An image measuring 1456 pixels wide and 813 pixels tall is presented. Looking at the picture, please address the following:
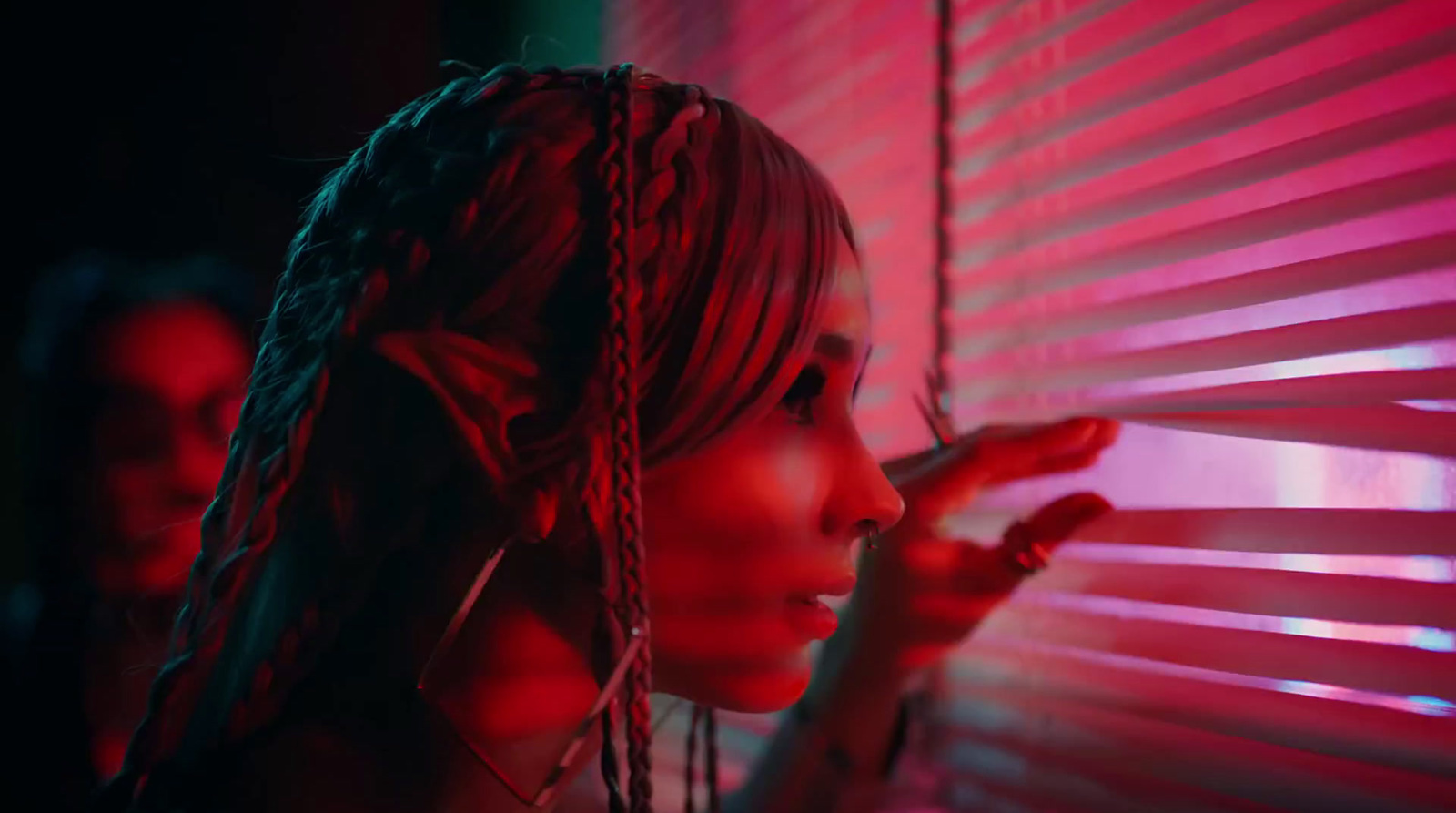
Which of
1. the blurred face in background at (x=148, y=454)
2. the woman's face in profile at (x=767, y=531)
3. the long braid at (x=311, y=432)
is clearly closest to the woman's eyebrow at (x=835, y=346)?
the woman's face in profile at (x=767, y=531)

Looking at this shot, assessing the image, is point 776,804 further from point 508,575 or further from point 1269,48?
point 1269,48

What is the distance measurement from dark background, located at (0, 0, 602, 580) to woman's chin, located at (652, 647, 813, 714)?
0.96 m

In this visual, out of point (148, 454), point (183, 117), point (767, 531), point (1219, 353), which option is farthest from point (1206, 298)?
point (183, 117)

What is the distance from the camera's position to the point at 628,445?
2.01 ft

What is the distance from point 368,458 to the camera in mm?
657

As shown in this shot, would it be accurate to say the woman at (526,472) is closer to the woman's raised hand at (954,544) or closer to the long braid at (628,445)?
the long braid at (628,445)

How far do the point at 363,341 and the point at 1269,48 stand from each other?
0.78 meters

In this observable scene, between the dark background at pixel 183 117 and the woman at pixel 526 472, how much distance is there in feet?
2.54

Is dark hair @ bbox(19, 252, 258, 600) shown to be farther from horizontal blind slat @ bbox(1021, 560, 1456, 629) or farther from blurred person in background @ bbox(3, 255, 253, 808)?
horizontal blind slat @ bbox(1021, 560, 1456, 629)

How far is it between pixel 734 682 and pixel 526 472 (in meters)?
0.23

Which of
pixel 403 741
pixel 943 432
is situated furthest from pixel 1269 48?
pixel 403 741

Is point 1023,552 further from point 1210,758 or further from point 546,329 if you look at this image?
point 546,329

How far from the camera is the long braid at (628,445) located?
2.00 feet

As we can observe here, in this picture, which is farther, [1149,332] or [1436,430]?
[1149,332]
